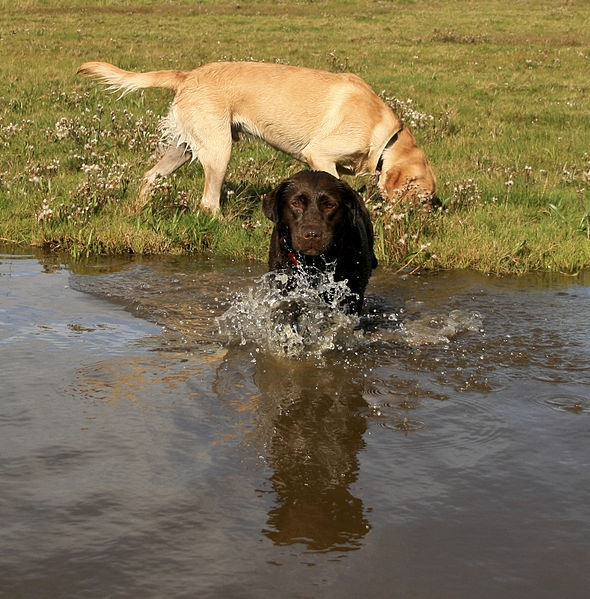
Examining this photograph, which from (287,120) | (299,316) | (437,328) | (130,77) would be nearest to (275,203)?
(299,316)

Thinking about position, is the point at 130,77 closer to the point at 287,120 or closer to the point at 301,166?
the point at 287,120

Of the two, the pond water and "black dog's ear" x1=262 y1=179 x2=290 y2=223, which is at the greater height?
"black dog's ear" x1=262 y1=179 x2=290 y2=223

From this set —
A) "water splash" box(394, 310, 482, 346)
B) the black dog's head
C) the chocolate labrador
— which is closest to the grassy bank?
"water splash" box(394, 310, 482, 346)

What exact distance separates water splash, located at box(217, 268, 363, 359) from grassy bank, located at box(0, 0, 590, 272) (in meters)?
2.20

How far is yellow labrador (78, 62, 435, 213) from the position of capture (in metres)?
8.52

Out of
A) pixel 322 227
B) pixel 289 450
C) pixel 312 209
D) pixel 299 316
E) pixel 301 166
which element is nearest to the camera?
pixel 289 450

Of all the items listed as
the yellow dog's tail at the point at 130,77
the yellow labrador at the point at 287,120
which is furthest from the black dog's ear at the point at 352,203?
the yellow dog's tail at the point at 130,77

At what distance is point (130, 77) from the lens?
344 inches

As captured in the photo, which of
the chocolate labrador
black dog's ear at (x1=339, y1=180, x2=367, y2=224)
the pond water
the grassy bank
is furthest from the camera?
the grassy bank

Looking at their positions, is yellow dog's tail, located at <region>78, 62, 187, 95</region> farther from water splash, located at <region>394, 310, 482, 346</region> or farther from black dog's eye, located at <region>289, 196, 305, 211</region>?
water splash, located at <region>394, 310, 482, 346</region>

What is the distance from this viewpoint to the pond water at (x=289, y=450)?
101 inches

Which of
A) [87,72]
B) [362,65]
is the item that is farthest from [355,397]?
[362,65]

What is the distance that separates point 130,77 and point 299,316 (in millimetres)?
4422

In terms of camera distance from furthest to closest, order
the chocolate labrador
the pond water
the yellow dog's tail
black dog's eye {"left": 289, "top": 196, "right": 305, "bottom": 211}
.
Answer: the yellow dog's tail
black dog's eye {"left": 289, "top": 196, "right": 305, "bottom": 211}
the chocolate labrador
the pond water
